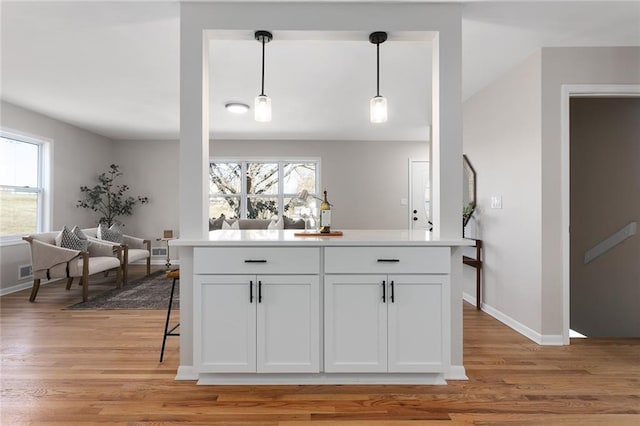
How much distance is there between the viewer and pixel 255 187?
6648 mm

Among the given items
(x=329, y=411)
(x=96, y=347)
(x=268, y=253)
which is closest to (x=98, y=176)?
(x=96, y=347)

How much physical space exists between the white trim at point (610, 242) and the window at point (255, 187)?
4.38 metres

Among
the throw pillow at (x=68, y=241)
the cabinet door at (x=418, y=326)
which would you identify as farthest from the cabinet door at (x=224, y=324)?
the throw pillow at (x=68, y=241)

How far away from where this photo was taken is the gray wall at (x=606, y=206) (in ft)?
11.1

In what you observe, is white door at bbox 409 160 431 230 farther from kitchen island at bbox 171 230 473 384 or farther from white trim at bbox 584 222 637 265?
kitchen island at bbox 171 230 473 384

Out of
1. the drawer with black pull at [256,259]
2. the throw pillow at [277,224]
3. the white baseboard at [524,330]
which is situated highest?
the throw pillow at [277,224]

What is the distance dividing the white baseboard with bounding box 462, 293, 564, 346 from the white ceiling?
2.39m

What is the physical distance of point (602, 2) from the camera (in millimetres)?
2178

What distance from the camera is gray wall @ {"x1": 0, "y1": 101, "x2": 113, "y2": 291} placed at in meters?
4.29

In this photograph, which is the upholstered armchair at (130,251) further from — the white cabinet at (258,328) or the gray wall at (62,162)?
the white cabinet at (258,328)

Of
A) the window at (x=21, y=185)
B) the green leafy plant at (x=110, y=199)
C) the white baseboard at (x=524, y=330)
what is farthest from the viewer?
the green leafy plant at (x=110, y=199)

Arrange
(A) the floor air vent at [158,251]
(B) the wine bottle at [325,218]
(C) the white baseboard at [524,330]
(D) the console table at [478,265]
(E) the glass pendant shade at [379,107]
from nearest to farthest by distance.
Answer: (E) the glass pendant shade at [379,107] < (B) the wine bottle at [325,218] < (C) the white baseboard at [524,330] < (D) the console table at [478,265] < (A) the floor air vent at [158,251]

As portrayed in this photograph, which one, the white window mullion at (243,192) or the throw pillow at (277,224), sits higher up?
the white window mullion at (243,192)

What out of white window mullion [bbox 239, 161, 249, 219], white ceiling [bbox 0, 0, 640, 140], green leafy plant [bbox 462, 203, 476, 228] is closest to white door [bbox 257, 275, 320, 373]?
white ceiling [bbox 0, 0, 640, 140]
